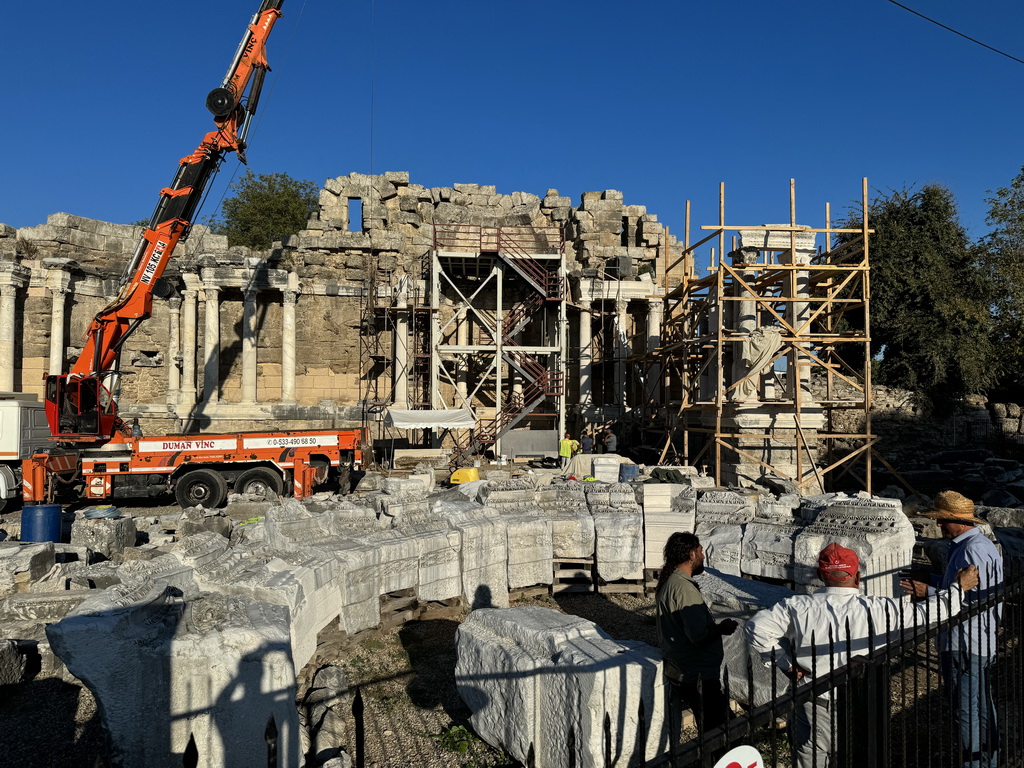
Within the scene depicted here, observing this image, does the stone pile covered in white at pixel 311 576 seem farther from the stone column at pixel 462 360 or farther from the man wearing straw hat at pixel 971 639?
the stone column at pixel 462 360

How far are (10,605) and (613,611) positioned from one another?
246 inches

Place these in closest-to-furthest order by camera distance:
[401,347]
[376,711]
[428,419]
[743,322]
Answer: [376,711], [743,322], [428,419], [401,347]

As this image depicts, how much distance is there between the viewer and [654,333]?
1947 cm

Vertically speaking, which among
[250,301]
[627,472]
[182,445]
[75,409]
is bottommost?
[627,472]

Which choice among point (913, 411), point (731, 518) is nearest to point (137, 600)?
point (731, 518)

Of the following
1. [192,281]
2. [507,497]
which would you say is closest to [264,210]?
[192,281]

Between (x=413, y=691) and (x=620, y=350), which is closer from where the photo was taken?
(x=413, y=691)

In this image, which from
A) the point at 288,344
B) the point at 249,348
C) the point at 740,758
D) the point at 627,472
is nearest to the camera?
the point at 740,758

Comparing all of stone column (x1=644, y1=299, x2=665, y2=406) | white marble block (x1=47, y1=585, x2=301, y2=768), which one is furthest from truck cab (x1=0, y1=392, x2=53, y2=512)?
stone column (x1=644, y1=299, x2=665, y2=406)

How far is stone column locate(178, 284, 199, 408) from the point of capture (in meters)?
18.9

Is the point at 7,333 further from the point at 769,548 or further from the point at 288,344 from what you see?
the point at 769,548

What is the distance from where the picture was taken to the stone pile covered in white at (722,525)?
739 cm

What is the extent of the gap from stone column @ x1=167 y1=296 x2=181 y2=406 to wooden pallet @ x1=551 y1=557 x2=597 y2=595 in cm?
1543

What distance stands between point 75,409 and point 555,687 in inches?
501
